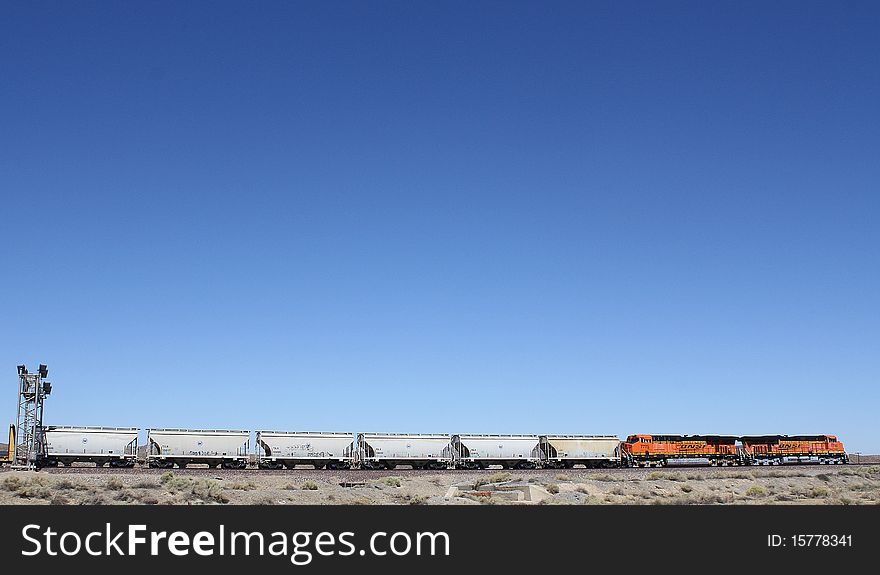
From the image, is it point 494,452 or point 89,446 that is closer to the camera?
point 89,446

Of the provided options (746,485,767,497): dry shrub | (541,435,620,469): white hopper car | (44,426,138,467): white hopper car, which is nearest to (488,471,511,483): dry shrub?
(746,485,767,497): dry shrub

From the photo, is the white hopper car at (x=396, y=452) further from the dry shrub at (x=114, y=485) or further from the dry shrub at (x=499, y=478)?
the dry shrub at (x=114, y=485)

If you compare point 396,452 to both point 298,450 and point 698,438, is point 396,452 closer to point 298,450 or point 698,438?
point 298,450

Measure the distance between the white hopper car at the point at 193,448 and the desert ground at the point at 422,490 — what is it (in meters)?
13.8

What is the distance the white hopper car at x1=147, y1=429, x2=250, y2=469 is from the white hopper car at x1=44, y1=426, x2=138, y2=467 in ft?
5.13

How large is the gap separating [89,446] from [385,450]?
20524 mm

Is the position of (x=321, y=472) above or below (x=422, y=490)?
below

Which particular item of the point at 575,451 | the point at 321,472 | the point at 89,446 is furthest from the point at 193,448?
the point at 575,451

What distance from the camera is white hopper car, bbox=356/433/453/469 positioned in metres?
60.0

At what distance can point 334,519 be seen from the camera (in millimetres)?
16094

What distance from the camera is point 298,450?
57500 mm

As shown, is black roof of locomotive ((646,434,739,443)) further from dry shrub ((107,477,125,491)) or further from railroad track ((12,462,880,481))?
dry shrub ((107,477,125,491))

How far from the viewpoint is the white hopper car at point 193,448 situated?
55812 millimetres

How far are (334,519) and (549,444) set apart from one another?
51838mm
